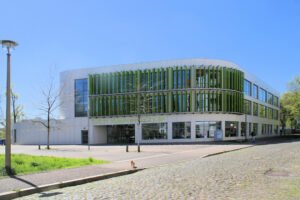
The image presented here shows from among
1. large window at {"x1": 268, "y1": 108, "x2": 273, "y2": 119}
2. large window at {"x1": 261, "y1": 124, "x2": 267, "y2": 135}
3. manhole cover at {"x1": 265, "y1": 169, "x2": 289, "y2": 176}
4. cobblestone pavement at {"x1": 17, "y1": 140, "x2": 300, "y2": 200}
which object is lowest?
large window at {"x1": 261, "y1": 124, "x2": 267, "y2": 135}

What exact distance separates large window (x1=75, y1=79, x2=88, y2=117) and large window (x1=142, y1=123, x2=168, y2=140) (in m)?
10.8

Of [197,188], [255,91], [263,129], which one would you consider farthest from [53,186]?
[263,129]

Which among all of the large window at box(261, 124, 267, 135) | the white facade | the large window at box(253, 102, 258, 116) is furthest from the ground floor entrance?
the large window at box(261, 124, 267, 135)

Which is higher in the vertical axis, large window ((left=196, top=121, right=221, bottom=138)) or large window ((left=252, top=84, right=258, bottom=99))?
large window ((left=252, top=84, right=258, bottom=99))

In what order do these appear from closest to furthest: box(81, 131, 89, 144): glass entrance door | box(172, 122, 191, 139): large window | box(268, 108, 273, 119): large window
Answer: box(172, 122, 191, 139): large window → box(81, 131, 89, 144): glass entrance door → box(268, 108, 273, 119): large window

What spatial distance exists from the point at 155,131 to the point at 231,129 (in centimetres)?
1190

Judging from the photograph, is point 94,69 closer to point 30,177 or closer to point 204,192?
point 30,177

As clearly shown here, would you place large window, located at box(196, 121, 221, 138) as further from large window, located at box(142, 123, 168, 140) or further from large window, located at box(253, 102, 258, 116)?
large window, located at box(253, 102, 258, 116)

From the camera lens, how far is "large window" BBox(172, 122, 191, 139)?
1606 inches

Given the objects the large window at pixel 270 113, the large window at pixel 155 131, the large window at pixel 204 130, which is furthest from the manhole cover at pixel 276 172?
the large window at pixel 270 113

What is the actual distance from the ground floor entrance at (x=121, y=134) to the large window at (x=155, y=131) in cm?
240

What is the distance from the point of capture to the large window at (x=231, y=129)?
4288 centimetres

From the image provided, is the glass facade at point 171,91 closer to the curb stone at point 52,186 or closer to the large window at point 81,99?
the large window at point 81,99

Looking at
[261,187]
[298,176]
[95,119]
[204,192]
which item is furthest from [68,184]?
[95,119]
